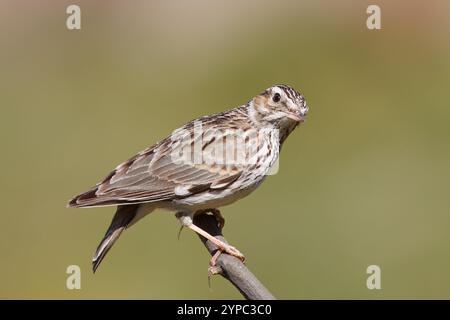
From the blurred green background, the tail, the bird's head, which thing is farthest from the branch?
the blurred green background

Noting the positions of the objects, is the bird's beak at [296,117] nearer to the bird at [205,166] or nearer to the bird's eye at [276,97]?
the bird at [205,166]

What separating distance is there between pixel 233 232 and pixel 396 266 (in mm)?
2246

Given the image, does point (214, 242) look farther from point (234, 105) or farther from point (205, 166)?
point (234, 105)

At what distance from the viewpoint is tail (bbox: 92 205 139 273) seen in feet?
25.6

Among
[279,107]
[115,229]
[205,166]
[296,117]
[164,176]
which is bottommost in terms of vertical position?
[115,229]

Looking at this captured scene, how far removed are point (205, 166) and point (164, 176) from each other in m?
0.40

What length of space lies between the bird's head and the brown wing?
1.25ft

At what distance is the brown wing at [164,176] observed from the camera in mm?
7855

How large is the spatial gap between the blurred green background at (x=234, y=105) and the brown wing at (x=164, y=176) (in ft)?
11.9

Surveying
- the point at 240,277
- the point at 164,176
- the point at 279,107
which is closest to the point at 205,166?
the point at 164,176

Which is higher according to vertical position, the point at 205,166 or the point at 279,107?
the point at 279,107

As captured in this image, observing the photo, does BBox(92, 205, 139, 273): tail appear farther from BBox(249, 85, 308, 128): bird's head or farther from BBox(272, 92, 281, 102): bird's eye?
BBox(272, 92, 281, 102): bird's eye

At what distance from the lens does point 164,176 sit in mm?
8203

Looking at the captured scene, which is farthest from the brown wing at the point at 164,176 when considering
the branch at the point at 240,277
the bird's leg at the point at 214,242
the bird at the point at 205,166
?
the branch at the point at 240,277
